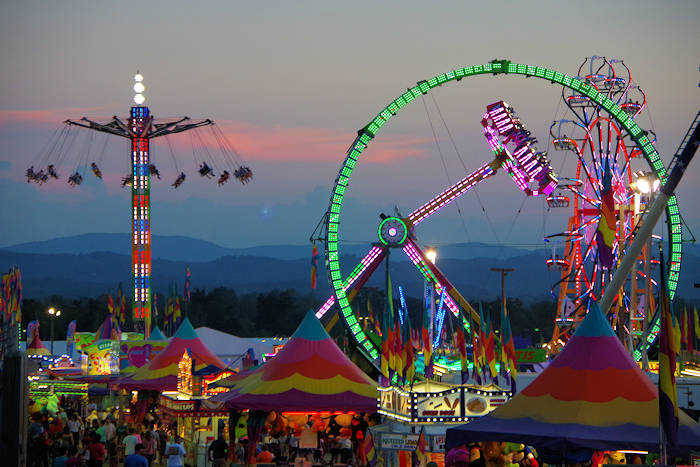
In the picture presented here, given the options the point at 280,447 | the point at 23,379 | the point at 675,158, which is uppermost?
the point at 675,158

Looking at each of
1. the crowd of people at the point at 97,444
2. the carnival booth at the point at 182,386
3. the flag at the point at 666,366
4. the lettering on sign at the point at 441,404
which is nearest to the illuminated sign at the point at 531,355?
the carnival booth at the point at 182,386

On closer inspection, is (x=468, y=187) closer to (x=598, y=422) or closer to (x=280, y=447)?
(x=280, y=447)

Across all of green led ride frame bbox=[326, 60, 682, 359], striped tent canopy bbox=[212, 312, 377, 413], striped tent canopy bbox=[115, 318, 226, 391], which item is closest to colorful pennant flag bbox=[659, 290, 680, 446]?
striped tent canopy bbox=[212, 312, 377, 413]

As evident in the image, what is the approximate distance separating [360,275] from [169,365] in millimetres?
10377

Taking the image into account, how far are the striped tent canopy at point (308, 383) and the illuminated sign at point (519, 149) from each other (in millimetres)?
17226

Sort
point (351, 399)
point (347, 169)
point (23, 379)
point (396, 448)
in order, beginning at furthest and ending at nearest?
1. point (347, 169)
2. point (351, 399)
3. point (396, 448)
4. point (23, 379)

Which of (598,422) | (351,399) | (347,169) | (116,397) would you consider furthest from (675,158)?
(116,397)

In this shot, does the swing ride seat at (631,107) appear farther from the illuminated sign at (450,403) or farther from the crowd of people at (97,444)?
the illuminated sign at (450,403)

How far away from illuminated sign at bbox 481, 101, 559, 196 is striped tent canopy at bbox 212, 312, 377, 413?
17.2 metres

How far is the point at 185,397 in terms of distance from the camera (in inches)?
1140

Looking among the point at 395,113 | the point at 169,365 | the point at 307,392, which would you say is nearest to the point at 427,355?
the point at 307,392

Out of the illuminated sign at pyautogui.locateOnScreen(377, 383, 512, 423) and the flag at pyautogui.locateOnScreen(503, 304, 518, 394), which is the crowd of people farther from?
the flag at pyautogui.locateOnScreen(503, 304, 518, 394)

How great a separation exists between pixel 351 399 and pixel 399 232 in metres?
18.8

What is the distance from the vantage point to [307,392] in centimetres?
2469
